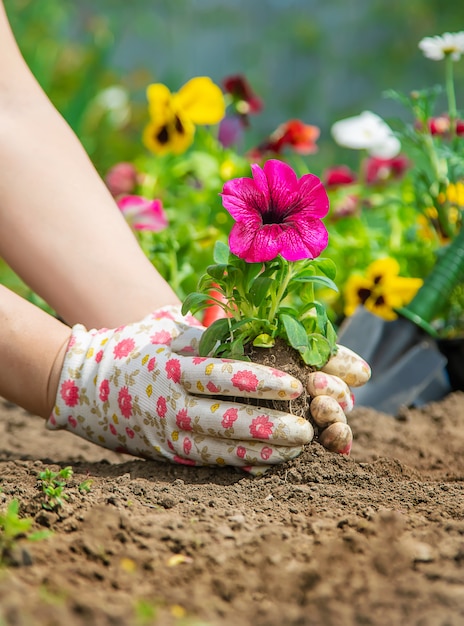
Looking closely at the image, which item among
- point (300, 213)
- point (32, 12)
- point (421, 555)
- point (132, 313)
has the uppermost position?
point (32, 12)

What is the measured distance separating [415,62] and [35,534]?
Answer: 18.8 ft

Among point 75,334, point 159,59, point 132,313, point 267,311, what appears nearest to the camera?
point 267,311

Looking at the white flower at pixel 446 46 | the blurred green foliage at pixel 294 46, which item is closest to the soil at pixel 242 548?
the white flower at pixel 446 46

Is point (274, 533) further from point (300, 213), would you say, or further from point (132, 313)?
point (132, 313)

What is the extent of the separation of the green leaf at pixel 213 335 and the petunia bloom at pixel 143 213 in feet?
3.15

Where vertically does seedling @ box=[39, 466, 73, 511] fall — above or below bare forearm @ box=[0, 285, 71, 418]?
below

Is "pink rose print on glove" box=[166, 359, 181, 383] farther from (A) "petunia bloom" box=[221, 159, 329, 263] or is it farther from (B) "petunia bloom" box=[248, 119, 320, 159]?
(B) "petunia bloom" box=[248, 119, 320, 159]

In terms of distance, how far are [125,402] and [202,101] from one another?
149 cm

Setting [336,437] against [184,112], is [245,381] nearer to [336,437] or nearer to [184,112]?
[336,437]

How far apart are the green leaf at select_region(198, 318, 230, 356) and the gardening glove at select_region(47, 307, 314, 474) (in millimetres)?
21

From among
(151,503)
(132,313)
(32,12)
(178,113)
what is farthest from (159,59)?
(151,503)

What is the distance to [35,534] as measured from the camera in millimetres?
877

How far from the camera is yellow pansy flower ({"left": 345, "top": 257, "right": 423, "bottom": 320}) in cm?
218

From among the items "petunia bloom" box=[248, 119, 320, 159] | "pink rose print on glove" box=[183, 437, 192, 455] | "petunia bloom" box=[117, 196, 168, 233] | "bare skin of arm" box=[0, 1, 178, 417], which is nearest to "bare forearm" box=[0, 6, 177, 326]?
"bare skin of arm" box=[0, 1, 178, 417]
